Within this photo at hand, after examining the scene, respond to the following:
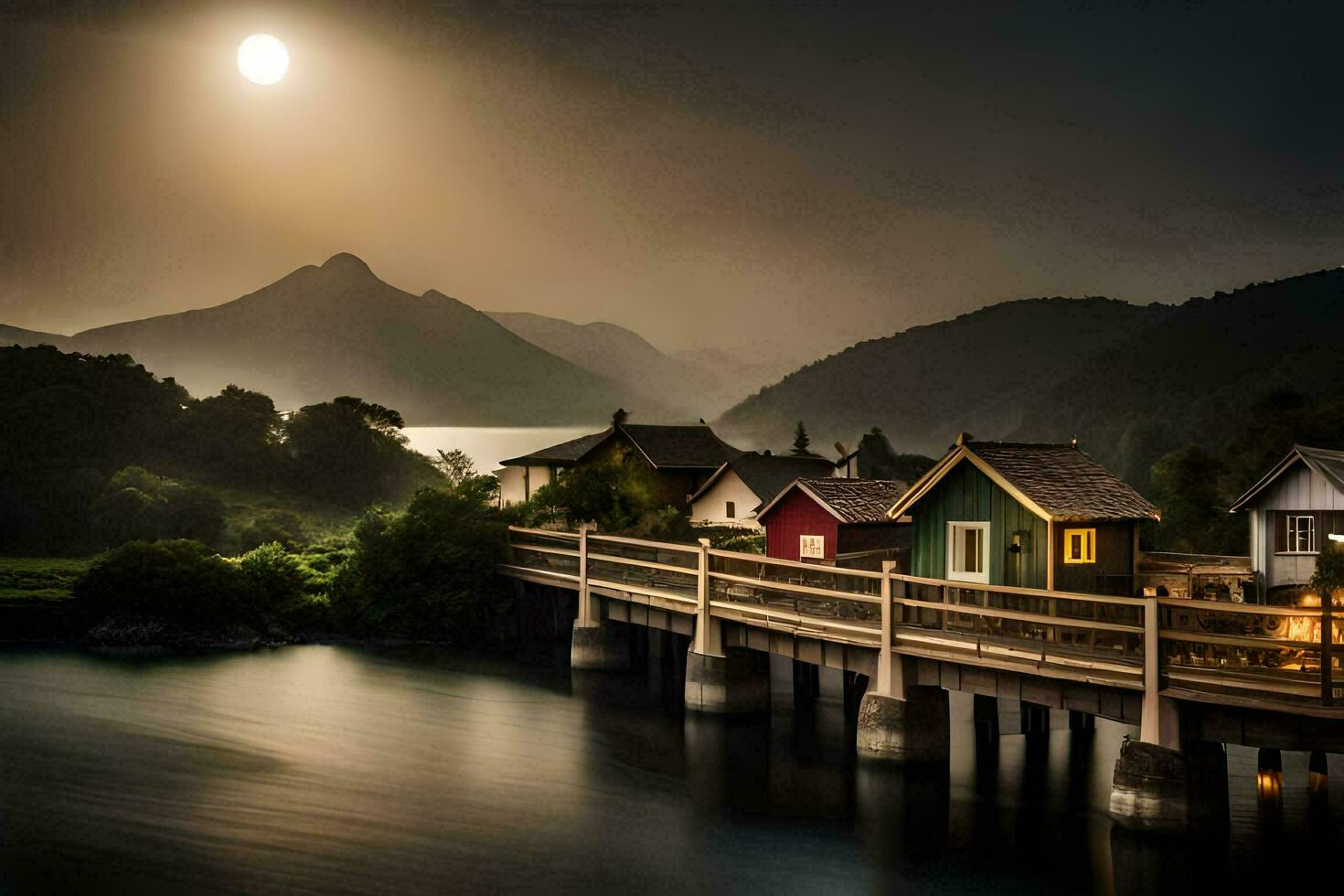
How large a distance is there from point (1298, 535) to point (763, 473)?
25.9 meters

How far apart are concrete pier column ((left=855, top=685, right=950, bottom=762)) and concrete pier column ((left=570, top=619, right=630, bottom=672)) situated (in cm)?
1510

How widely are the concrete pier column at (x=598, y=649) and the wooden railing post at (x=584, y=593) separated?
0.11 metres

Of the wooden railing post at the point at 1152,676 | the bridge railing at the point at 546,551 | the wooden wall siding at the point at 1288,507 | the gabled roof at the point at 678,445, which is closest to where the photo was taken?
the wooden railing post at the point at 1152,676

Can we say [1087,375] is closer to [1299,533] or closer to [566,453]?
[566,453]

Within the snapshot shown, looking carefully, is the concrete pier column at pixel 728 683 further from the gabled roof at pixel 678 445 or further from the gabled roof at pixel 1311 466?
the gabled roof at pixel 678 445

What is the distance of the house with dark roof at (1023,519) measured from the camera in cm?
2775

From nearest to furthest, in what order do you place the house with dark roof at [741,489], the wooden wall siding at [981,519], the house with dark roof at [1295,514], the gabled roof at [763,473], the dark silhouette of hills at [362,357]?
the wooden wall siding at [981,519], the house with dark roof at [1295,514], the house with dark roof at [741,489], the gabled roof at [763,473], the dark silhouette of hills at [362,357]

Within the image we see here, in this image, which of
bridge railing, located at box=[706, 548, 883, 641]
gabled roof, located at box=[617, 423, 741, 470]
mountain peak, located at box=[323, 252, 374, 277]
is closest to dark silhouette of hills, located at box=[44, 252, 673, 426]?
mountain peak, located at box=[323, 252, 374, 277]

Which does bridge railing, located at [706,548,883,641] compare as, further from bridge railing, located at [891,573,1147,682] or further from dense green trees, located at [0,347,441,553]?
dense green trees, located at [0,347,441,553]

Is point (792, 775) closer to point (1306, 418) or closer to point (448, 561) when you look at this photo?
point (448, 561)

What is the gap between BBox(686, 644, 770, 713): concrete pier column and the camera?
32812 mm

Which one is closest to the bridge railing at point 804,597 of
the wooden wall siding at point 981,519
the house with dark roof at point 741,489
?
the wooden wall siding at point 981,519

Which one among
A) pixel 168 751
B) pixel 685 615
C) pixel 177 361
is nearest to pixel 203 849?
pixel 168 751

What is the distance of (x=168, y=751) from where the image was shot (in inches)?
1265
